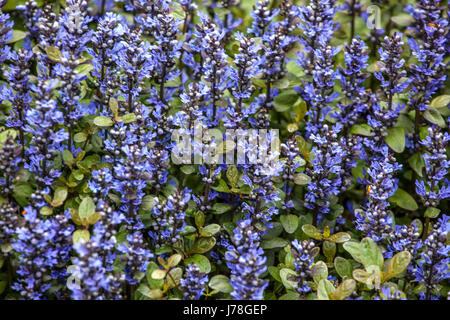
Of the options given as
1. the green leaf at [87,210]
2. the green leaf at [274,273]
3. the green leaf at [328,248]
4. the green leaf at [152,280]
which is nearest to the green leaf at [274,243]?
the green leaf at [274,273]

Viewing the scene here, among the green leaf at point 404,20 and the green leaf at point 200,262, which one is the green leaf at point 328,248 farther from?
the green leaf at point 404,20

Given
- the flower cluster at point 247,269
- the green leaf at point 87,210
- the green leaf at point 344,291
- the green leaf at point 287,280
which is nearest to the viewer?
the flower cluster at point 247,269

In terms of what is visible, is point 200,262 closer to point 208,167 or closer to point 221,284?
point 221,284

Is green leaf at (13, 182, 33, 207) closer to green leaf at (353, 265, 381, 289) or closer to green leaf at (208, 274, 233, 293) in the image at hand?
green leaf at (208, 274, 233, 293)

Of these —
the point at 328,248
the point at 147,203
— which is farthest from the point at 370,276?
the point at 147,203

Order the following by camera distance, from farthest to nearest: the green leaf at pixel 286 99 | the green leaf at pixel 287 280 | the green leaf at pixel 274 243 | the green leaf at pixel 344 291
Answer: the green leaf at pixel 286 99
the green leaf at pixel 274 243
the green leaf at pixel 287 280
the green leaf at pixel 344 291

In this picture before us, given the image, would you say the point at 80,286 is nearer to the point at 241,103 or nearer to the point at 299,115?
the point at 241,103

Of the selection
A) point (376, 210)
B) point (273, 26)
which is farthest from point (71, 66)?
point (376, 210)
